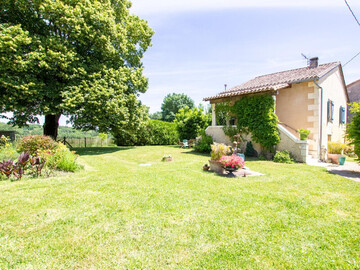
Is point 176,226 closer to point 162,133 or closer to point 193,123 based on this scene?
point 193,123

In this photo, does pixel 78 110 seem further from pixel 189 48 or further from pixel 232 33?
pixel 232 33

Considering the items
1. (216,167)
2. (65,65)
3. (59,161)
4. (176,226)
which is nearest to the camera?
(176,226)

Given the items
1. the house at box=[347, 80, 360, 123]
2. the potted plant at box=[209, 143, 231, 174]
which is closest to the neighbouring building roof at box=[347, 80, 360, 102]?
the house at box=[347, 80, 360, 123]

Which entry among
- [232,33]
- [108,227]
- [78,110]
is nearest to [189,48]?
[232,33]

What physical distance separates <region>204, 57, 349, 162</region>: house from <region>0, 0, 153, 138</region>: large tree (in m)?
7.50

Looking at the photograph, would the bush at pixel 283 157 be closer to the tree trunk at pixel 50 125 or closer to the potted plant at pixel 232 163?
the potted plant at pixel 232 163

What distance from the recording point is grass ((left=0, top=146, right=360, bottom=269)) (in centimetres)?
225

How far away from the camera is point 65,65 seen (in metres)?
11.3

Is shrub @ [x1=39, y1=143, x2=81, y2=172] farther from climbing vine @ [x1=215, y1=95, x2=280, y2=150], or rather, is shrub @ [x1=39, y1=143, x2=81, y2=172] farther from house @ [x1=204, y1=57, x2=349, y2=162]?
climbing vine @ [x1=215, y1=95, x2=280, y2=150]

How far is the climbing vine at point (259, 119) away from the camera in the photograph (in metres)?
10.5

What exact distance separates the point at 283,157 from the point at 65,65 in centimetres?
1387

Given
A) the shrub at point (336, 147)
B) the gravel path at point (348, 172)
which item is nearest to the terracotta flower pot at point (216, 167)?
the gravel path at point (348, 172)

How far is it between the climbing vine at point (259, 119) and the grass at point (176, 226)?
18.3 ft

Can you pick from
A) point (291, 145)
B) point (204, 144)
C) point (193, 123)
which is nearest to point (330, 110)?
point (291, 145)
